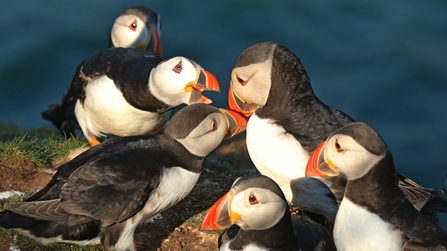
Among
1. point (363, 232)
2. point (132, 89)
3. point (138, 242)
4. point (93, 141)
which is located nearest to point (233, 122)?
point (138, 242)

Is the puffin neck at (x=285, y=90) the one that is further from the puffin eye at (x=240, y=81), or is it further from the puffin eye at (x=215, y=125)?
the puffin eye at (x=215, y=125)

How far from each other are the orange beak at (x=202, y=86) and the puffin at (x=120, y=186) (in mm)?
630

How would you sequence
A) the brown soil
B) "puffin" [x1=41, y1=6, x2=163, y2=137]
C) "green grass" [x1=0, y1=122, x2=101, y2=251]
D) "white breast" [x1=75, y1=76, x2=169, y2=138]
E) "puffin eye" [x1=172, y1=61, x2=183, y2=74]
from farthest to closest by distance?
1. "puffin" [x1=41, y1=6, x2=163, y2=137]
2. "white breast" [x1=75, y1=76, x2=169, y2=138]
3. "puffin eye" [x1=172, y1=61, x2=183, y2=74]
4. the brown soil
5. "green grass" [x1=0, y1=122, x2=101, y2=251]

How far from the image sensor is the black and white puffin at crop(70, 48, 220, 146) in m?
7.26

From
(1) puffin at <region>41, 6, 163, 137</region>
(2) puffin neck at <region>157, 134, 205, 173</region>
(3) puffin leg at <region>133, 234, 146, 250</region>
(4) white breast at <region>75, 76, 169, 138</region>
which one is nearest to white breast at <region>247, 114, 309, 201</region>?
(2) puffin neck at <region>157, 134, 205, 173</region>

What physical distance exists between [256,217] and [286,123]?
1.49 m

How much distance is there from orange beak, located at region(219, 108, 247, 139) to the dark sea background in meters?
8.25

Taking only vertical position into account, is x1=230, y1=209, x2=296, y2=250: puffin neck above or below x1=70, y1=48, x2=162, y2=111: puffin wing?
below

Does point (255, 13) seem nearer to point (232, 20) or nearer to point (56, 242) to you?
point (232, 20)

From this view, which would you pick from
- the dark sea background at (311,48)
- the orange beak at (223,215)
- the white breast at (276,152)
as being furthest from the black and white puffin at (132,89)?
the dark sea background at (311,48)

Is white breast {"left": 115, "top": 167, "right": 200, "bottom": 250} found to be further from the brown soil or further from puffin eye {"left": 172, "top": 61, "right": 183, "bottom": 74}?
puffin eye {"left": 172, "top": 61, "right": 183, "bottom": 74}

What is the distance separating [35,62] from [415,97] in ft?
27.7

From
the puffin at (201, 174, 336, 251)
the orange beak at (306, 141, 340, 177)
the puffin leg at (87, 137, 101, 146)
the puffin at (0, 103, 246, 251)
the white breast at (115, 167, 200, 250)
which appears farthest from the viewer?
the puffin leg at (87, 137, 101, 146)

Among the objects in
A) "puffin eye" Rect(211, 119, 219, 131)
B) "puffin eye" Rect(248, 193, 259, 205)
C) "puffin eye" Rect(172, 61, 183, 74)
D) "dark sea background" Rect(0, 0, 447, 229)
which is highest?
"puffin eye" Rect(172, 61, 183, 74)
